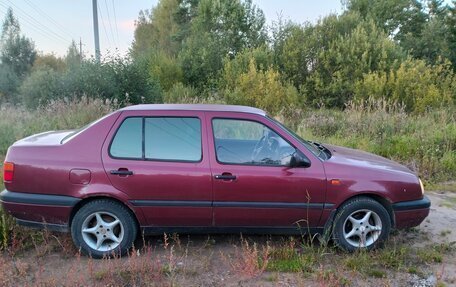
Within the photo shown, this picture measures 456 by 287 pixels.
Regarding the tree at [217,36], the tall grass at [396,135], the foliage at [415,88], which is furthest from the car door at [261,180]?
the tree at [217,36]

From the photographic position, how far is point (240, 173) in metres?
3.94

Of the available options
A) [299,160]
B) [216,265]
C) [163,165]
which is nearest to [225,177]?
[163,165]

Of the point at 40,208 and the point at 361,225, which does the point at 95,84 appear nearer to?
the point at 40,208

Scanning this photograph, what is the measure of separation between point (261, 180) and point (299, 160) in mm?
→ 456

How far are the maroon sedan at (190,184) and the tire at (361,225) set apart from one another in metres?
0.01

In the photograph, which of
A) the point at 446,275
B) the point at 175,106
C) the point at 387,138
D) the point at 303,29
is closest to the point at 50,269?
→ the point at 175,106

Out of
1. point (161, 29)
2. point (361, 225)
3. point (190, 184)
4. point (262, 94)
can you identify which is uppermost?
point (161, 29)

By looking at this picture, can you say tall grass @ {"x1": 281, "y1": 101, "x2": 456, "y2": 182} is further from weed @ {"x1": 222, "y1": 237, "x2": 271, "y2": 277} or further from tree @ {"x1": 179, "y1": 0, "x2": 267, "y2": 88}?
tree @ {"x1": 179, "y1": 0, "x2": 267, "y2": 88}

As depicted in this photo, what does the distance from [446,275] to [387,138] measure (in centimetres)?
529

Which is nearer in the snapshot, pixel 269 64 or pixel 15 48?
pixel 269 64

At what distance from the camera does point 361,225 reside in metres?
4.14

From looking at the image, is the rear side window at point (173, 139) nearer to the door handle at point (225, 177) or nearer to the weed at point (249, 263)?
the door handle at point (225, 177)

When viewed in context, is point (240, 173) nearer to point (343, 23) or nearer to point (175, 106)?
point (175, 106)

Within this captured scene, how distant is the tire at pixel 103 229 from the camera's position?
12.8 feet
